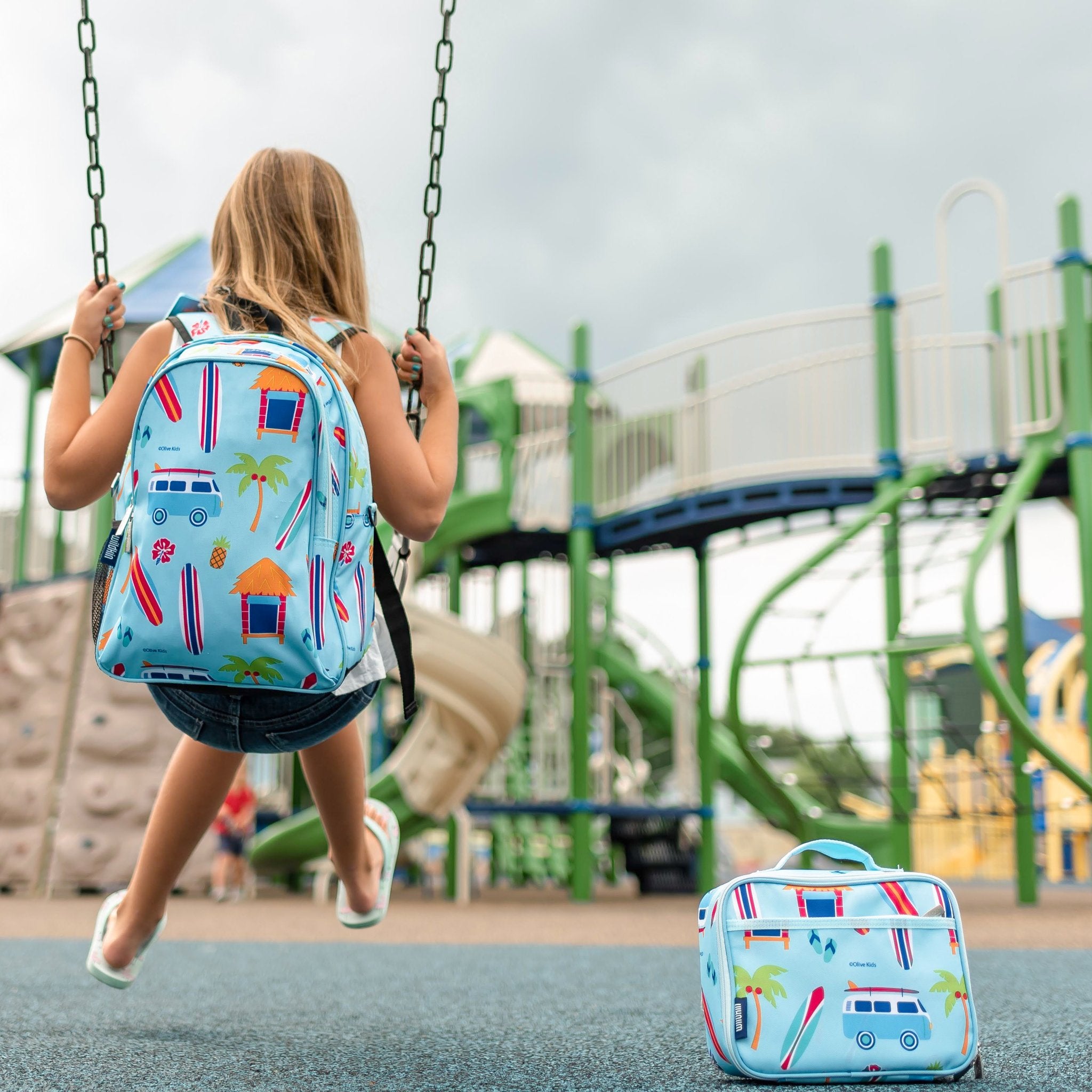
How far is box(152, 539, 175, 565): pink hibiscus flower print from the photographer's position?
1.82 m

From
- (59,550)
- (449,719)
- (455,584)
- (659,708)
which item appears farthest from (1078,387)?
(59,550)

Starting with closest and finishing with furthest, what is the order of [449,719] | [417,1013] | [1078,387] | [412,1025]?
[412,1025], [417,1013], [1078,387], [449,719]

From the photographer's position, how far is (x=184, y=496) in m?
1.84

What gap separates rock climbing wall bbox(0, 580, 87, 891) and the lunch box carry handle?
10358 mm

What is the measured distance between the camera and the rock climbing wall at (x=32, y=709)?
11555 mm

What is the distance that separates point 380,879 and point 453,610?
10.6 m

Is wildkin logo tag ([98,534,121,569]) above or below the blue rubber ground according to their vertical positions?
above

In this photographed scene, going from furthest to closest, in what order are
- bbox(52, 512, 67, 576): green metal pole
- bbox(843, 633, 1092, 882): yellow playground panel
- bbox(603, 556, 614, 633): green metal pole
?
bbox(843, 633, 1092, 882): yellow playground panel → bbox(603, 556, 614, 633): green metal pole → bbox(52, 512, 67, 576): green metal pole

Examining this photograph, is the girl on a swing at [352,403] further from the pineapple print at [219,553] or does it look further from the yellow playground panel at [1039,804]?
the yellow playground panel at [1039,804]

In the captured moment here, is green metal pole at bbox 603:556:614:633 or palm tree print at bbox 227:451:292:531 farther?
green metal pole at bbox 603:556:614:633

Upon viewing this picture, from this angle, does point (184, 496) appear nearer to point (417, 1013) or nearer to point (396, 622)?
point (396, 622)

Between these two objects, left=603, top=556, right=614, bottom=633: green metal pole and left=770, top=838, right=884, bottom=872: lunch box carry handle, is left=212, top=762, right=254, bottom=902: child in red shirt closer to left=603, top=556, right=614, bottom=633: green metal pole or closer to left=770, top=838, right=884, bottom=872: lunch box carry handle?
left=603, top=556, right=614, bottom=633: green metal pole

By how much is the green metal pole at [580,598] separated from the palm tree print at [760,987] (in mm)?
8878

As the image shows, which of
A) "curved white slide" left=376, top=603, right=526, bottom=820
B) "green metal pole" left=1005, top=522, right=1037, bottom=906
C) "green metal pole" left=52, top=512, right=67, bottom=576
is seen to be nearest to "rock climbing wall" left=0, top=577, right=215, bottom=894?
"green metal pole" left=52, top=512, right=67, bottom=576
